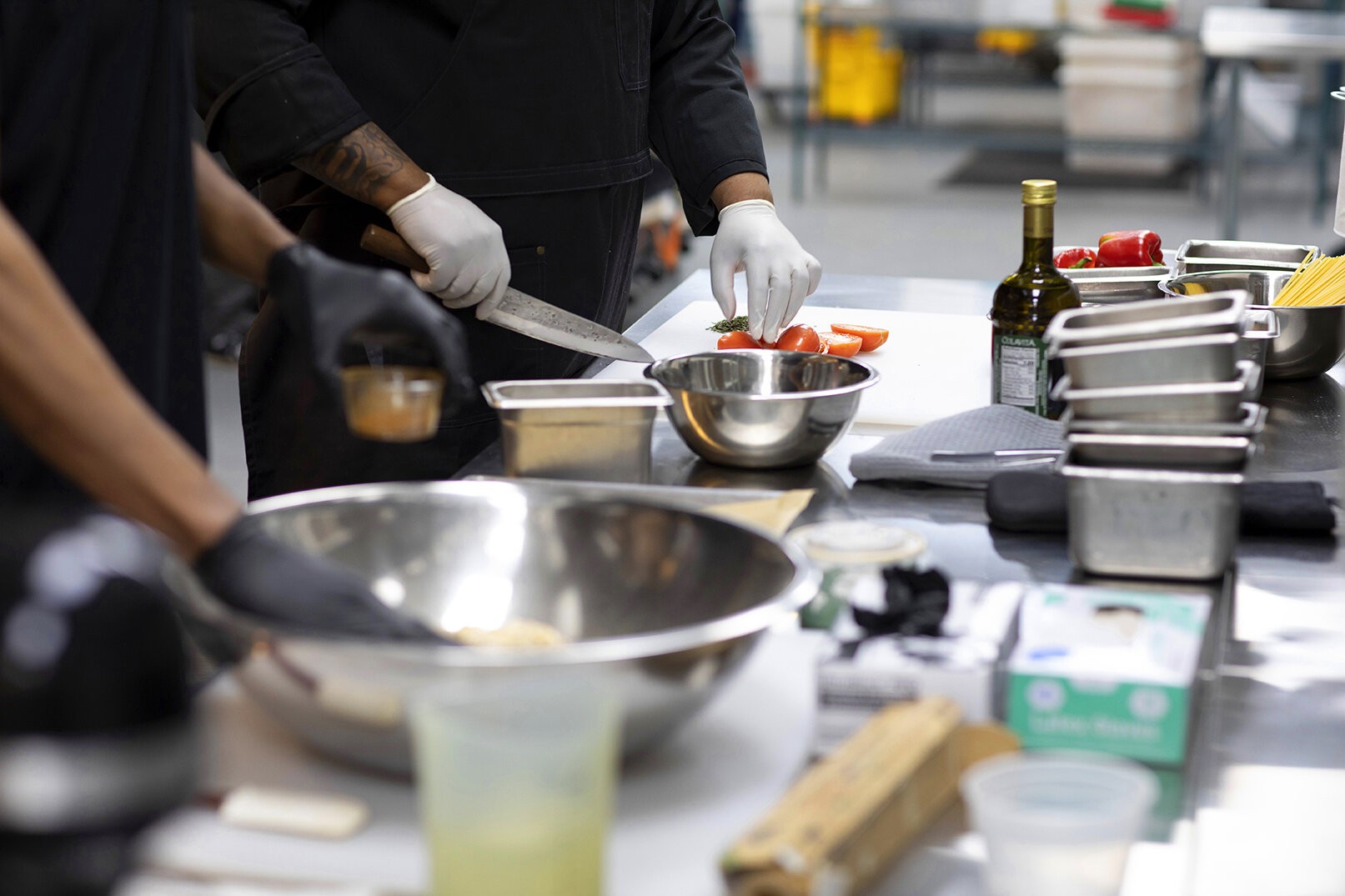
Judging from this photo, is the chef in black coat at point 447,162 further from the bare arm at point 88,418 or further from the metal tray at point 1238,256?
the bare arm at point 88,418

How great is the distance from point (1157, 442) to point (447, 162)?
1.10 meters

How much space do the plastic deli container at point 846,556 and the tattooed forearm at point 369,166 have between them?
92 cm

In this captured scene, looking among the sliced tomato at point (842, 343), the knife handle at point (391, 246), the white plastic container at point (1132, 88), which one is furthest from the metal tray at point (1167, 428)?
the white plastic container at point (1132, 88)

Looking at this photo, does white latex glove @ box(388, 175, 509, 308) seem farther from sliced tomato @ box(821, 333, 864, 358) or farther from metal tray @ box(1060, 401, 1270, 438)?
metal tray @ box(1060, 401, 1270, 438)

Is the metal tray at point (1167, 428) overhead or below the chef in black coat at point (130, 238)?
below

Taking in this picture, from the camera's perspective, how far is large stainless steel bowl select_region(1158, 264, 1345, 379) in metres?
1.71

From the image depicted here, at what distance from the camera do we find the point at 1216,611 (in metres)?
1.10

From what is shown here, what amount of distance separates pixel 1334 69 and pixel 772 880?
7.81 m

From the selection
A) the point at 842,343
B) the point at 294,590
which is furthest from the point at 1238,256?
the point at 294,590

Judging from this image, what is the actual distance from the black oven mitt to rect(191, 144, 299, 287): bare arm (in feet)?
2.24

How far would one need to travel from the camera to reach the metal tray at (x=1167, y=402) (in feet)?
3.78

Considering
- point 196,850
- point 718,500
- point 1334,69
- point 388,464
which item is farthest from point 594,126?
point 1334,69

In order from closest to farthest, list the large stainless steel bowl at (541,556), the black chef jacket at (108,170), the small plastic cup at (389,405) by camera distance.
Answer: the large stainless steel bowl at (541,556) < the small plastic cup at (389,405) < the black chef jacket at (108,170)

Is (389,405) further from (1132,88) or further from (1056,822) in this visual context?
(1132,88)
